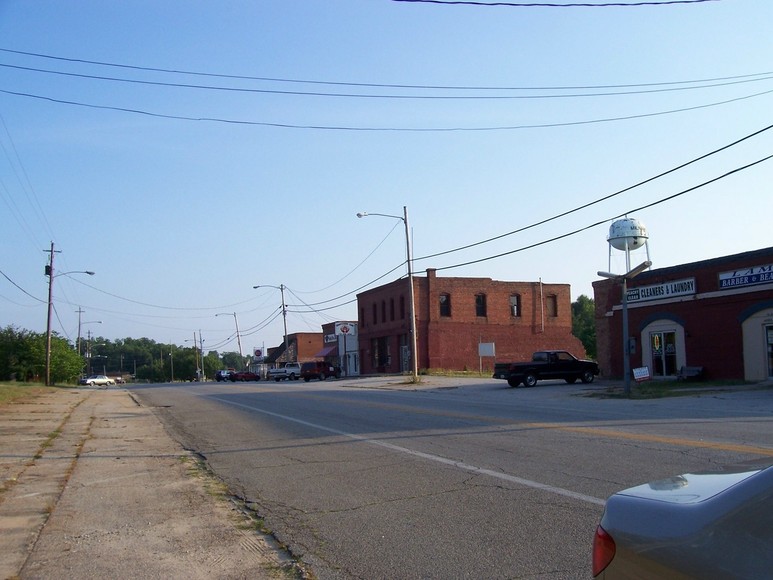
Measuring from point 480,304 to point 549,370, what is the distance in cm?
2798

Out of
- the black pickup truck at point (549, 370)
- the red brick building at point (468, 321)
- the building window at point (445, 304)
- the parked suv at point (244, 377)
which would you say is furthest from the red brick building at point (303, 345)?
the black pickup truck at point (549, 370)

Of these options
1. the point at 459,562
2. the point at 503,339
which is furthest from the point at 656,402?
the point at 503,339

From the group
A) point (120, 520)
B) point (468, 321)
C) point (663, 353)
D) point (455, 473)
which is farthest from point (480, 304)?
point (120, 520)

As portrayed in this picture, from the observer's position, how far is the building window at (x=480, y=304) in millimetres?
64500

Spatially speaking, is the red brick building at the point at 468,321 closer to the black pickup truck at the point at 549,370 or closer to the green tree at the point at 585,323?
the black pickup truck at the point at 549,370

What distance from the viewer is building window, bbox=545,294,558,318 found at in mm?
67562

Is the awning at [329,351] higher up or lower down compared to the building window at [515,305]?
lower down

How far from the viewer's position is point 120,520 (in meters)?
8.05

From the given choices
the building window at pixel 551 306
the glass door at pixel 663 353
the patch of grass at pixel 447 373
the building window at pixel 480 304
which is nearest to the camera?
the glass door at pixel 663 353

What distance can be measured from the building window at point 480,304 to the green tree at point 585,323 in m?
38.3

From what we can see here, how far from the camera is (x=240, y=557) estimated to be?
→ 21.5ft

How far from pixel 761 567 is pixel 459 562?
12.1ft

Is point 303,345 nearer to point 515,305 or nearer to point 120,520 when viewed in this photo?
point 515,305

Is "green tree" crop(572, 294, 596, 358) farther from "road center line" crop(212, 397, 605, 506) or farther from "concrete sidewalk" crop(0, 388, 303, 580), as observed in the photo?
"concrete sidewalk" crop(0, 388, 303, 580)
